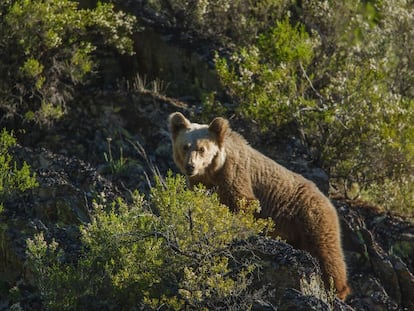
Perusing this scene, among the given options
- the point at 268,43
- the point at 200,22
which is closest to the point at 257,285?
the point at 268,43

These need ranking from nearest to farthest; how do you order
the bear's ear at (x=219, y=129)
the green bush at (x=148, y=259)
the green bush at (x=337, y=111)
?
1. the green bush at (x=148, y=259)
2. the bear's ear at (x=219, y=129)
3. the green bush at (x=337, y=111)

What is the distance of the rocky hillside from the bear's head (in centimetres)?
54

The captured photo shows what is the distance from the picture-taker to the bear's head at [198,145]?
10.5 m

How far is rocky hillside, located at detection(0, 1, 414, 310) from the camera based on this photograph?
8555 millimetres

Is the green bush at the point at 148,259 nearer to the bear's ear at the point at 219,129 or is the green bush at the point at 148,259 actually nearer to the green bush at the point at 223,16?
the bear's ear at the point at 219,129

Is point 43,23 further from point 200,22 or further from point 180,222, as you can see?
point 180,222

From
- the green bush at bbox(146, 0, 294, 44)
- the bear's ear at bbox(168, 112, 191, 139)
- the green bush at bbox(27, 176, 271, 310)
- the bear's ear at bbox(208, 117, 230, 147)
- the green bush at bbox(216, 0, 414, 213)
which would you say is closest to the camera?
the green bush at bbox(27, 176, 271, 310)

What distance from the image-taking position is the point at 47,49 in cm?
1449

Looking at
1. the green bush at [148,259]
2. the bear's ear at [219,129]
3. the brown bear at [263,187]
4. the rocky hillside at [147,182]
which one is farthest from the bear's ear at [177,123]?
the green bush at [148,259]

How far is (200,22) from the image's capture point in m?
16.3

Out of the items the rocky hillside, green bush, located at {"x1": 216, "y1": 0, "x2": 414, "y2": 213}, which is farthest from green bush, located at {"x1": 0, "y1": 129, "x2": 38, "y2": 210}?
green bush, located at {"x1": 216, "y1": 0, "x2": 414, "y2": 213}

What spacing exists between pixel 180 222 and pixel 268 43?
664cm

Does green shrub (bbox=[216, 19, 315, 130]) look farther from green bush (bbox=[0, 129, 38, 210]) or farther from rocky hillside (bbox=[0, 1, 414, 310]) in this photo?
green bush (bbox=[0, 129, 38, 210])

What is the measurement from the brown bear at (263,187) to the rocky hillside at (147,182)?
605 mm
